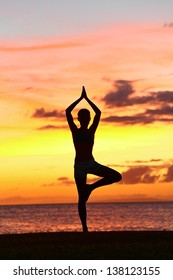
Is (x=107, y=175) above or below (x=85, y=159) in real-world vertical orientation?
below

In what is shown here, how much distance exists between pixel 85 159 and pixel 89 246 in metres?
3.04

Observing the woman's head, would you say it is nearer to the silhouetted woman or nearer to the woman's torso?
the silhouetted woman

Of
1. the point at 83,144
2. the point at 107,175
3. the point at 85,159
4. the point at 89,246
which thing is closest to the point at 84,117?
the point at 83,144

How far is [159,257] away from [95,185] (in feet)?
13.1

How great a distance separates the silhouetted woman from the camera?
1902cm

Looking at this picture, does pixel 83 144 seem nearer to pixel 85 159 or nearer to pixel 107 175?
pixel 85 159

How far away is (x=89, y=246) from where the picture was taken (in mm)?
16922

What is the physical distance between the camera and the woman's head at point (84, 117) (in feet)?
63.1

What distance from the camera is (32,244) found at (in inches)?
704

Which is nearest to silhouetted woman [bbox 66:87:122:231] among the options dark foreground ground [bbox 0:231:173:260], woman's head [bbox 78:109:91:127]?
woman's head [bbox 78:109:91:127]
